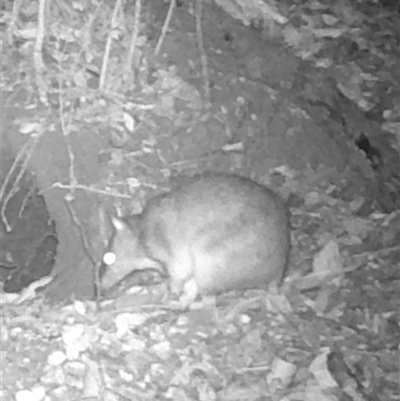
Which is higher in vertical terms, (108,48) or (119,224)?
(108,48)

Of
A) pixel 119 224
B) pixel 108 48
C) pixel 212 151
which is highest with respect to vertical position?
pixel 108 48

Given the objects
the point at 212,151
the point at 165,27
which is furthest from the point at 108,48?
the point at 212,151

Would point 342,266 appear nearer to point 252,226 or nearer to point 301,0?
point 252,226

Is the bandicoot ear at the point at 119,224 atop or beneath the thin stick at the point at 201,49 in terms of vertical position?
beneath

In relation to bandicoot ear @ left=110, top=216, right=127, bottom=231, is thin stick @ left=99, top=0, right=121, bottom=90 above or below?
above

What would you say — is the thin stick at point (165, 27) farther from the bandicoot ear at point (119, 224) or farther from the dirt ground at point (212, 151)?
the bandicoot ear at point (119, 224)

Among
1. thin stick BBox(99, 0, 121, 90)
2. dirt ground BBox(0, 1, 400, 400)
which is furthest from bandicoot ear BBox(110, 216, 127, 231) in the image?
thin stick BBox(99, 0, 121, 90)

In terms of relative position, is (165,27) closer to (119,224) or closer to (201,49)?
(201,49)

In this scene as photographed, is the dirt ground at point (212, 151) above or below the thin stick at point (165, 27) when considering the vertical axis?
below

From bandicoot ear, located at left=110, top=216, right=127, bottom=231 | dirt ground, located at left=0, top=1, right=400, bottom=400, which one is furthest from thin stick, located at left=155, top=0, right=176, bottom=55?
bandicoot ear, located at left=110, top=216, right=127, bottom=231

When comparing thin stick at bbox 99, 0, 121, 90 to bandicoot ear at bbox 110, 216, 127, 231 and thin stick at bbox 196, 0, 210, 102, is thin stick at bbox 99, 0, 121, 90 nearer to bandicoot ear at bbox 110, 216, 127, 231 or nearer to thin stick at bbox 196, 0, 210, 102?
thin stick at bbox 196, 0, 210, 102

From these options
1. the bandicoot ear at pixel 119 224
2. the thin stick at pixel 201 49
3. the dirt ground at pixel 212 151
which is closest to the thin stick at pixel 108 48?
the dirt ground at pixel 212 151

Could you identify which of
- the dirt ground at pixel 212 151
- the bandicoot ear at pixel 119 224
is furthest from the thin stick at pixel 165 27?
the bandicoot ear at pixel 119 224

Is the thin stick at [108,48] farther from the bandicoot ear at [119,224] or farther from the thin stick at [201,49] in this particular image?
the bandicoot ear at [119,224]
